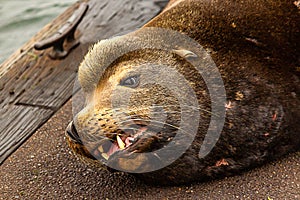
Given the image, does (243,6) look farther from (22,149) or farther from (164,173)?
(22,149)

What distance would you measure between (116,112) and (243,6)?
3.61 ft

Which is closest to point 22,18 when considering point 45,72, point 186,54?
point 45,72

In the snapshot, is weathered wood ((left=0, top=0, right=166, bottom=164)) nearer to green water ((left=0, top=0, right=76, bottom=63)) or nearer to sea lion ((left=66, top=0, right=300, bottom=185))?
sea lion ((left=66, top=0, right=300, bottom=185))

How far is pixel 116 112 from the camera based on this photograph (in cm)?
409


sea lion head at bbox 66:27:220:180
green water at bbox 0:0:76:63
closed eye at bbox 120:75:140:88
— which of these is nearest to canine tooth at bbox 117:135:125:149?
sea lion head at bbox 66:27:220:180

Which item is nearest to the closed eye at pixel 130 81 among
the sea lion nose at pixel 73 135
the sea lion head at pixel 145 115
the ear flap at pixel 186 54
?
the sea lion head at pixel 145 115

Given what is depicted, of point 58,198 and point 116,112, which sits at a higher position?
point 116,112

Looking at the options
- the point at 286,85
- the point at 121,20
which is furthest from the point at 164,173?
the point at 121,20

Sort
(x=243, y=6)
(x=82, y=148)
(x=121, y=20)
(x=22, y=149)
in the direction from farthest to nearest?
(x=121, y=20), (x=22, y=149), (x=243, y=6), (x=82, y=148)

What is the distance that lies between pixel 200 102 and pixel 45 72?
2.32 meters

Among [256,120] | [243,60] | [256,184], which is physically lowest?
[256,184]

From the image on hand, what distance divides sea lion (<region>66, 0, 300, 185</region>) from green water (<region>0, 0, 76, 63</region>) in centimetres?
402

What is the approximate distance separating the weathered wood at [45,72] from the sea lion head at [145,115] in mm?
1141

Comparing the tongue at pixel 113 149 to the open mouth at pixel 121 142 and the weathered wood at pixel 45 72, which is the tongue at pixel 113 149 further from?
the weathered wood at pixel 45 72
